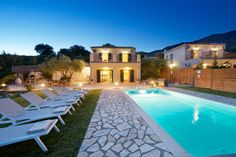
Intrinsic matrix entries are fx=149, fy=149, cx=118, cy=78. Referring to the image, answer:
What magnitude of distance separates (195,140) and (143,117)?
183cm

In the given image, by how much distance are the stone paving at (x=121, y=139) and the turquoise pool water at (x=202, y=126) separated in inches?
46.3

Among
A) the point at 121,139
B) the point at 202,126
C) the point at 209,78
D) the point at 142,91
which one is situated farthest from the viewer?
the point at 142,91

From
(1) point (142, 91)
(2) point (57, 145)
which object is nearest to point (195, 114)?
(2) point (57, 145)

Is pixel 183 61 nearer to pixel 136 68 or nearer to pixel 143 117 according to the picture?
pixel 136 68

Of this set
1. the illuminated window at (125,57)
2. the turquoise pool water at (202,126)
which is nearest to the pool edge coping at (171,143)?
the turquoise pool water at (202,126)

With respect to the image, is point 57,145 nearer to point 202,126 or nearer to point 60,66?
point 202,126

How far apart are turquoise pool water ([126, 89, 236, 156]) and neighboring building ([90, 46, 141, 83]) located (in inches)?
517

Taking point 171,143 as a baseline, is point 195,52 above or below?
above

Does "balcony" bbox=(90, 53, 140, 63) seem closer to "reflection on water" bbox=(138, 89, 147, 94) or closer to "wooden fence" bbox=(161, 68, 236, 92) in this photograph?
"wooden fence" bbox=(161, 68, 236, 92)

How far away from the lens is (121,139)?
3889 mm

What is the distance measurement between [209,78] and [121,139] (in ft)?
43.8

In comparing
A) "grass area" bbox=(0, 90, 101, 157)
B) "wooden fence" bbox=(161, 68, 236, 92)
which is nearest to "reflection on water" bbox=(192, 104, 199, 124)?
"grass area" bbox=(0, 90, 101, 157)


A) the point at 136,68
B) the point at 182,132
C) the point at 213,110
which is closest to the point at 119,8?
the point at 136,68

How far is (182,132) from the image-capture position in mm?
5328
